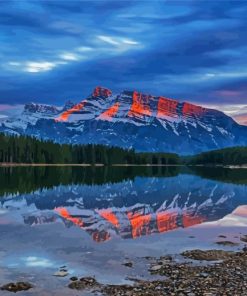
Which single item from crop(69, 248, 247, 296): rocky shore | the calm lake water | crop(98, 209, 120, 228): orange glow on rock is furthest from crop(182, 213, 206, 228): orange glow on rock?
crop(69, 248, 247, 296): rocky shore

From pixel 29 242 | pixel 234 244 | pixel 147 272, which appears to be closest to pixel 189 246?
pixel 234 244

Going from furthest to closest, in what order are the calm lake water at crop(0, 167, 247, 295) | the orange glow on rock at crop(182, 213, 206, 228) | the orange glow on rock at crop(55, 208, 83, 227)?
1. the orange glow on rock at crop(182, 213, 206, 228)
2. the orange glow on rock at crop(55, 208, 83, 227)
3. the calm lake water at crop(0, 167, 247, 295)

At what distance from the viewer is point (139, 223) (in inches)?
2014

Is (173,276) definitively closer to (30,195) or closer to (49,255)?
(49,255)

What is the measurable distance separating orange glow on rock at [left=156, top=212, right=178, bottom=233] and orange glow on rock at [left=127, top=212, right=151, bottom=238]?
1.22 m

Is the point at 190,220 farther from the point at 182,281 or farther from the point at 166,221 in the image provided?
the point at 182,281

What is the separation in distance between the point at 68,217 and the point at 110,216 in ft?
17.0

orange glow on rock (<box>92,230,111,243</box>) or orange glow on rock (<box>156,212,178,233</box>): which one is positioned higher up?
orange glow on rock (<box>156,212,178,233</box>)

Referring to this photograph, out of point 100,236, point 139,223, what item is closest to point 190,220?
point 139,223

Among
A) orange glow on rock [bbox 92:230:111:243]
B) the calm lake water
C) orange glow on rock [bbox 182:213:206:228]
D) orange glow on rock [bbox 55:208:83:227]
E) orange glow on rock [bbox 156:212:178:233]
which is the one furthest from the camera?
orange glow on rock [bbox 182:213:206:228]

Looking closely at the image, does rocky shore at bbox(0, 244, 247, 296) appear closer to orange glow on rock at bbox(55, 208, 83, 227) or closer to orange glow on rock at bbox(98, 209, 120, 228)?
orange glow on rock at bbox(98, 209, 120, 228)

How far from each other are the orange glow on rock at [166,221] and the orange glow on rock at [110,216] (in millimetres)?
4638

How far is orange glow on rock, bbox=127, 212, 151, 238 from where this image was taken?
1764 inches

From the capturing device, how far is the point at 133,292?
23.9 meters
